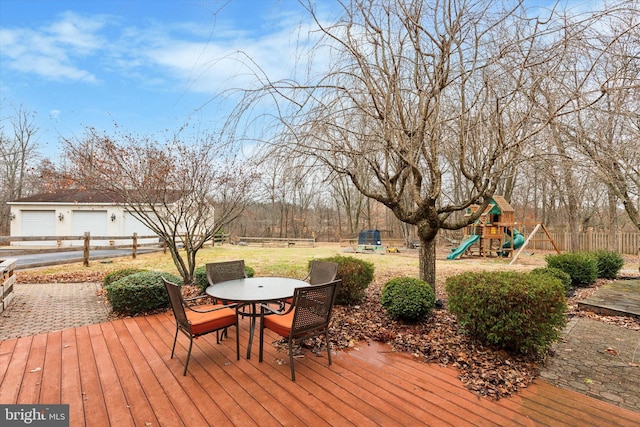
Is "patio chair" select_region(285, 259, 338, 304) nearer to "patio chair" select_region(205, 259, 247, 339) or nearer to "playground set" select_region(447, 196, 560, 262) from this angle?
"patio chair" select_region(205, 259, 247, 339)

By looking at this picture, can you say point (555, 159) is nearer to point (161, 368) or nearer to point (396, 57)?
point (396, 57)

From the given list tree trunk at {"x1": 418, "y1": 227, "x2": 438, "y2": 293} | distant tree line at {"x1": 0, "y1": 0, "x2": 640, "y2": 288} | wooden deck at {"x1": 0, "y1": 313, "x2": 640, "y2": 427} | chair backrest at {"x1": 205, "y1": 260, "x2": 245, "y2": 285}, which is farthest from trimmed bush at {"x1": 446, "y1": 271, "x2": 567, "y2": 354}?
chair backrest at {"x1": 205, "y1": 260, "x2": 245, "y2": 285}

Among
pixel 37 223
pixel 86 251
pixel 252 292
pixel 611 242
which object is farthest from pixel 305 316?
pixel 37 223

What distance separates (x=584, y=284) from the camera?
704 cm

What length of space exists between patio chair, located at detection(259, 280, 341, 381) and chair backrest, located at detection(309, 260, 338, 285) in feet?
3.87

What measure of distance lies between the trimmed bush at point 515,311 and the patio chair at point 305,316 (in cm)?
Answer: 153

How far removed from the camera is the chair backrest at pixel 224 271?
4129 mm

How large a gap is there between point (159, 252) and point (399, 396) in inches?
547

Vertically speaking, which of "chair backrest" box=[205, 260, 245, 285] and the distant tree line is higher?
the distant tree line

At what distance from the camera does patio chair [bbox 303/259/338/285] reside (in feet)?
14.0

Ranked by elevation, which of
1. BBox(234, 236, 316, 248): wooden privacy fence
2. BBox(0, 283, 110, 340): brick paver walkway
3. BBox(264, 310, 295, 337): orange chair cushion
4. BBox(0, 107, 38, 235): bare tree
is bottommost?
BBox(0, 283, 110, 340): brick paver walkway

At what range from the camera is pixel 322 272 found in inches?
175

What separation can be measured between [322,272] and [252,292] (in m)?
1.29

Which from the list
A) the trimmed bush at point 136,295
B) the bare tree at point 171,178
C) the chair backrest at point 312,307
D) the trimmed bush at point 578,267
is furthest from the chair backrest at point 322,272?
the trimmed bush at point 578,267
